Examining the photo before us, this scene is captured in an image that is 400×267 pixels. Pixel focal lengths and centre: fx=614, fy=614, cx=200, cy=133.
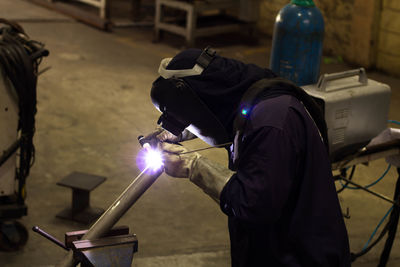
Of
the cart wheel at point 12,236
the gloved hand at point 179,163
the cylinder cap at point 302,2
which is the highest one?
the cylinder cap at point 302,2

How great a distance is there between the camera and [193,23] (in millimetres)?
8844

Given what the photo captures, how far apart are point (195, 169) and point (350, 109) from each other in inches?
41.6

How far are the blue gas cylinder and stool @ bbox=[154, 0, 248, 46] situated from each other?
4.85 meters

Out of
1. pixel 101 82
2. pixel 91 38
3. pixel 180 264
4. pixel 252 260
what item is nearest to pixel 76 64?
pixel 101 82

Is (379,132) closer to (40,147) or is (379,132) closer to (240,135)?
Answer: (240,135)

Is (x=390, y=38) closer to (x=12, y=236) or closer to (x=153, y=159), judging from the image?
(x=12, y=236)

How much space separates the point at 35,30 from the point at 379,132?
7.17 meters

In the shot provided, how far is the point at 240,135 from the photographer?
240 centimetres

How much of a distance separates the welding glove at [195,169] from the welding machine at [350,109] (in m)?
0.85

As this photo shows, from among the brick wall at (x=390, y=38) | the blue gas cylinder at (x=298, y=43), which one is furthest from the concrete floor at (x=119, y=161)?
the blue gas cylinder at (x=298, y=43)

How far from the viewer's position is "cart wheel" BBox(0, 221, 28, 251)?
157 inches

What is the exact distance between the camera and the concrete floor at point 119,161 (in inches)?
166

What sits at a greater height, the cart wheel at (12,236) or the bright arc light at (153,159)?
the bright arc light at (153,159)

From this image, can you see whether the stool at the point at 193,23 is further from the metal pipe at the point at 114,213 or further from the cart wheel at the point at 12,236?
the metal pipe at the point at 114,213
